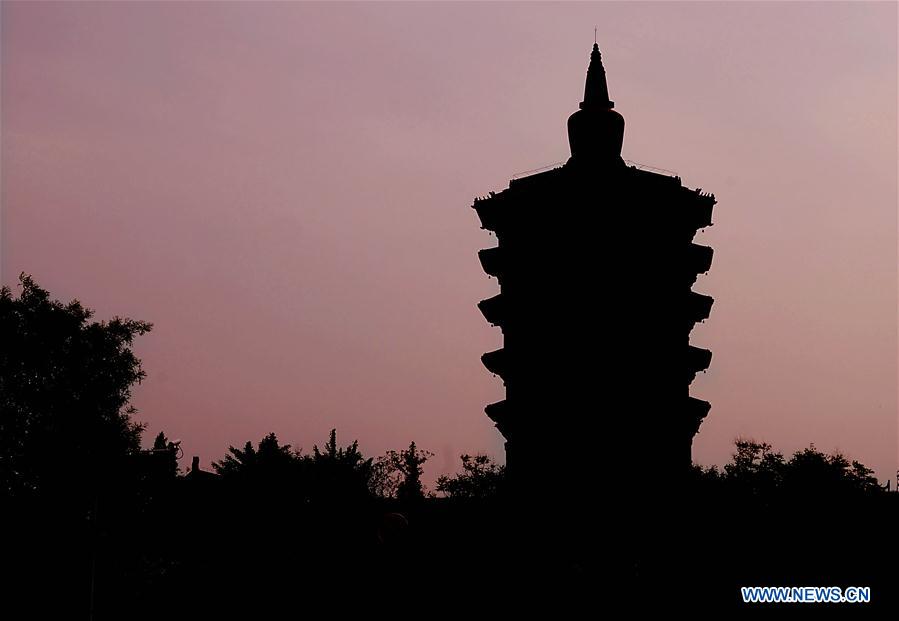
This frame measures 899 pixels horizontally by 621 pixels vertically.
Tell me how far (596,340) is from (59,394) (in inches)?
1210

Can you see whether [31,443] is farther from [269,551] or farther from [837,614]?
[837,614]

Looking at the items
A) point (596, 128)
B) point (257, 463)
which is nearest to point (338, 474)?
point (257, 463)

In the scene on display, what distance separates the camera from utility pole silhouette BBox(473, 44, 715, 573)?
71.1 metres

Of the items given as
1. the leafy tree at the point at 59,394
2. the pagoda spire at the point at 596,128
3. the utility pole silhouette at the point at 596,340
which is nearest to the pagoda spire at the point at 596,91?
the pagoda spire at the point at 596,128

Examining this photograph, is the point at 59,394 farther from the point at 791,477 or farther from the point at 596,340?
the point at 791,477

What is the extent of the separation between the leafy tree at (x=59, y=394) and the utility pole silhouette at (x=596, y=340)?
2176 centimetres

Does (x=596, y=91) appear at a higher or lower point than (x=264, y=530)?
higher

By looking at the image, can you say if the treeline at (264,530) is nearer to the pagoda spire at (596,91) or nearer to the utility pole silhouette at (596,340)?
the utility pole silhouette at (596,340)

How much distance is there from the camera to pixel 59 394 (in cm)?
7625

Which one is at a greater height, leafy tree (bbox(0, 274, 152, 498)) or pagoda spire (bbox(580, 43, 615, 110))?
pagoda spire (bbox(580, 43, 615, 110))

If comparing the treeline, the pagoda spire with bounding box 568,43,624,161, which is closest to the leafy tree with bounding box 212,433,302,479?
the treeline

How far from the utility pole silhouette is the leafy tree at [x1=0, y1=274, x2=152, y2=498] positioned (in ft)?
71.4

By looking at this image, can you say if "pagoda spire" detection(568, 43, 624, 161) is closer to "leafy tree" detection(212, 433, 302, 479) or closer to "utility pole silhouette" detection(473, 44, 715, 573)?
"utility pole silhouette" detection(473, 44, 715, 573)

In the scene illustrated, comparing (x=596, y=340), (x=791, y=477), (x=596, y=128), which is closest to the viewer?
(x=596, y=340)
